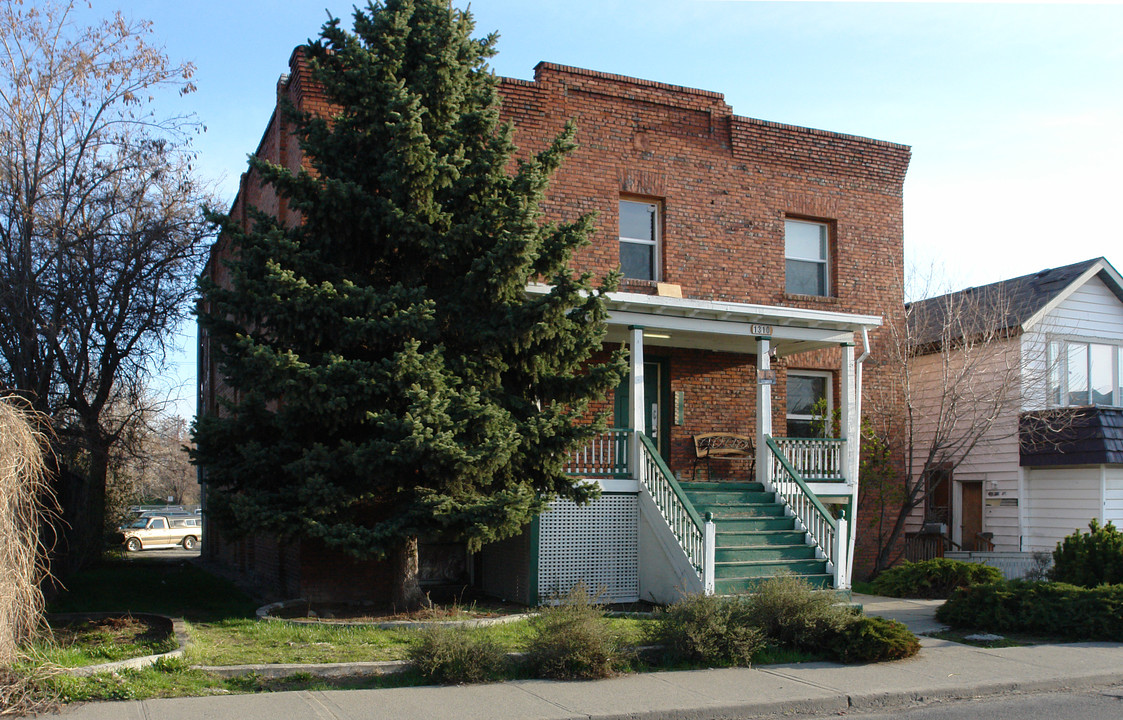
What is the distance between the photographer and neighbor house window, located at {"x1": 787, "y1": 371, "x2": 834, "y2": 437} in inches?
706

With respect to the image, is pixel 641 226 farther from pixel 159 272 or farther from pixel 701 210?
pixel 159 272

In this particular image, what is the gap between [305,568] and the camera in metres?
13.4

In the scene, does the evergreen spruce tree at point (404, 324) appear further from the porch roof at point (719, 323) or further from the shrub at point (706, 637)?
the shrub at point (706, 637)

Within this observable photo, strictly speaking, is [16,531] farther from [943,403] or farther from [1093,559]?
[943,403]

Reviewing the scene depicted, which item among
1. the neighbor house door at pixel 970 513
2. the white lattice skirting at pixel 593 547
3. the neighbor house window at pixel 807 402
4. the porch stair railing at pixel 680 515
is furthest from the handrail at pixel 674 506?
the neighbor house door at pixel 970 513

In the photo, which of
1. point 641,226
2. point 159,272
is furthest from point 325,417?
point 159,272

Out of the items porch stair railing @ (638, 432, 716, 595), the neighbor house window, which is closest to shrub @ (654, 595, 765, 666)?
porch stair railing @ (638, 432, 716, 595)

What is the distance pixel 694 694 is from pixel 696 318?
7.49 m

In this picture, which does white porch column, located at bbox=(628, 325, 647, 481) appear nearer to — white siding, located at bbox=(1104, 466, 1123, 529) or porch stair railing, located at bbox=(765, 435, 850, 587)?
porch stair railing, located at bbox=(765, 435, 850, 587)

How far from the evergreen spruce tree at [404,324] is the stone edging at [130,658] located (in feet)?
4.55

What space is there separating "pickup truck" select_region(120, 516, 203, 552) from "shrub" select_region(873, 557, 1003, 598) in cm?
3055

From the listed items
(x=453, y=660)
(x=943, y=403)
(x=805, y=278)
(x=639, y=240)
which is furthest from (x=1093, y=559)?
→ (x=453, y=660)

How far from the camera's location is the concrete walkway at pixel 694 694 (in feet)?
24.6

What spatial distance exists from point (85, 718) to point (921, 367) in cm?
1773
